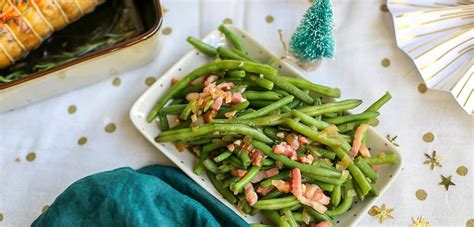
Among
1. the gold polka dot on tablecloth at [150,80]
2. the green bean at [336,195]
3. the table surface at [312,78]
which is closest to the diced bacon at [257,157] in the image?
the green bean at [336,195]

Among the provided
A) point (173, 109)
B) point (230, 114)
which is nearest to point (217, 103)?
point (230, 114)

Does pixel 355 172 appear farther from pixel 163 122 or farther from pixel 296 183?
pixel 163 122

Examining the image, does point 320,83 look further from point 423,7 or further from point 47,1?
point 47,1

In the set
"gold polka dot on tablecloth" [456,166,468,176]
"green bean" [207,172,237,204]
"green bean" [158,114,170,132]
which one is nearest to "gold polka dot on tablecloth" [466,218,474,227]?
"gold polka dot on tablecloth" [456,166,468,176]

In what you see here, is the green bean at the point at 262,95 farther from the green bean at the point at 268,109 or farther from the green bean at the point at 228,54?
the green bean at the point at 228,54

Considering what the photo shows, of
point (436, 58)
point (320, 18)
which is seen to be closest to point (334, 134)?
point (320, 18)

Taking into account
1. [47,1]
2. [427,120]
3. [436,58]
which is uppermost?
[47,1]

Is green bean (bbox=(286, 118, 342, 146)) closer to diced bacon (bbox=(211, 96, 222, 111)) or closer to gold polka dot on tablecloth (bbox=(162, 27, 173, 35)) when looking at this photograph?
diced bacon (bbox=(211, 96, 222, 111))
